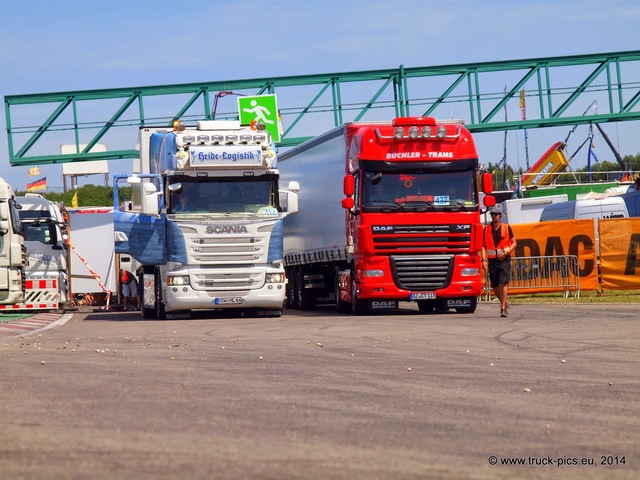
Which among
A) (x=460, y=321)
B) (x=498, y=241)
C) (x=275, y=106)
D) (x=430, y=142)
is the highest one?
(x=275, y=106)

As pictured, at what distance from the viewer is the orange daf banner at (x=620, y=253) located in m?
27.9

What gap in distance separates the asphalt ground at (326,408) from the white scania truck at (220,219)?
6.88 metres

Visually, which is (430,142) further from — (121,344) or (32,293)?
(32,293)

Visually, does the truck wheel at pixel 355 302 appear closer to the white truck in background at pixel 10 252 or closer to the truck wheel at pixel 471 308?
the truck wheel at pixel 471 308

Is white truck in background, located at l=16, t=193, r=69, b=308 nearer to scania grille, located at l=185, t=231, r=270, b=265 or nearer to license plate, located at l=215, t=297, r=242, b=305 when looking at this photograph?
scania grille, located at l=185, t=231, r=270, b=265

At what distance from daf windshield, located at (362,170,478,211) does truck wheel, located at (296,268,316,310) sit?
5867 mm

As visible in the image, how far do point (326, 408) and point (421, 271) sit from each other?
14.7 metres

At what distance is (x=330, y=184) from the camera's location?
2488cm

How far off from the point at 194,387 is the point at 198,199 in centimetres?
1321

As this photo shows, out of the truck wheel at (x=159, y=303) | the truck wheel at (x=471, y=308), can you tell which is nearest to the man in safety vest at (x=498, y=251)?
the truck wheel at (x=471, y=308)

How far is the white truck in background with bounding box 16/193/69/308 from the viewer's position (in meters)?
29.8

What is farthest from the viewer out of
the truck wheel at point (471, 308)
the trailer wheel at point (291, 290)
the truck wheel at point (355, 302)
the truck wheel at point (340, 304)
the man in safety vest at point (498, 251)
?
the trailer wheel at point (291, 290)

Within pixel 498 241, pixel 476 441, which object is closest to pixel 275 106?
pixel 498 241

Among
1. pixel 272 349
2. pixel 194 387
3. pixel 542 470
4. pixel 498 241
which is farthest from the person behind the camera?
pixel 498 241
